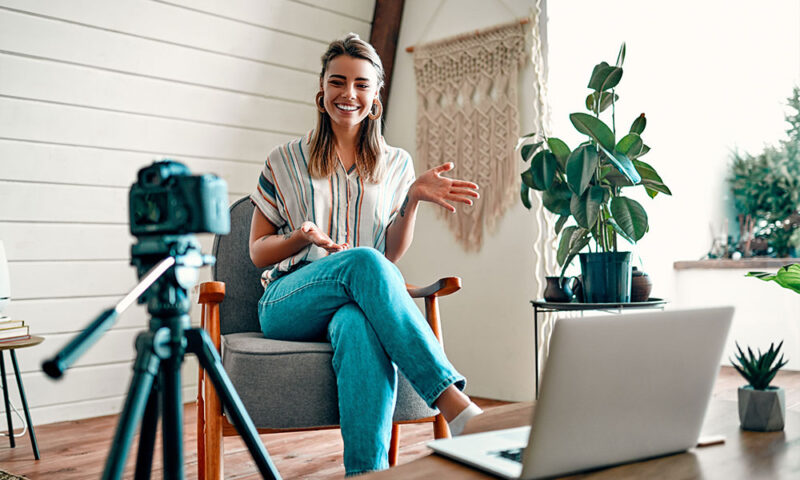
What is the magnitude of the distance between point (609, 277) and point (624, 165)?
1.15 ft

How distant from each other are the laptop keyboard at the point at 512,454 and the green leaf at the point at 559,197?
5.41 ft

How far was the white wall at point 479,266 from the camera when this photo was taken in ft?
9.57

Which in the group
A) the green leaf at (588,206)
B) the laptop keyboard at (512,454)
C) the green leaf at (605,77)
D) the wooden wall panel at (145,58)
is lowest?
the laptop keyboard at (512,454)

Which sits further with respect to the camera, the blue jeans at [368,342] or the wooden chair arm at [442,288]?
the wooden chair arm at [442,288]

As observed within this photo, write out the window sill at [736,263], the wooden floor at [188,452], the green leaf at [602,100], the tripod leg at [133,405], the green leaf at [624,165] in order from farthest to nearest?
the window sill at [736,263]
the green leaf at [602,100]
the green leaf at [624,165]
the wooden floor at [188,452]
the tripod leg at [133,405]

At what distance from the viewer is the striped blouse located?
1830 millimetres

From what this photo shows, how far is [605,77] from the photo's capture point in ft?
7.52

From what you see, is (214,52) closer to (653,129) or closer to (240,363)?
(240,363)

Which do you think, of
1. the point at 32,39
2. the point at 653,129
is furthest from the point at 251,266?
the point at 653,129

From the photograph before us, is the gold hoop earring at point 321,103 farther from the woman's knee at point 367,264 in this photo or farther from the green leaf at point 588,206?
the green leaf at point 588,206

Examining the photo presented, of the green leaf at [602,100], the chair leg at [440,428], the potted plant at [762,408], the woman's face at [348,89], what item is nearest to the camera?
the potted plant at [762,408]

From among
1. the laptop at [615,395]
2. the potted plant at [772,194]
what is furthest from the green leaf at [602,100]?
the potted plant at [772,194]

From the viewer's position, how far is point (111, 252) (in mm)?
2715

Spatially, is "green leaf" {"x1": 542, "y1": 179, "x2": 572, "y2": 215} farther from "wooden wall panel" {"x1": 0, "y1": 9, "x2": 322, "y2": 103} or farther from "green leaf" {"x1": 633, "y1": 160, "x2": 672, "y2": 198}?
"wooden wall panel" {"x1": 0, "y1": 9, "x2": 322, "y2": 103}
